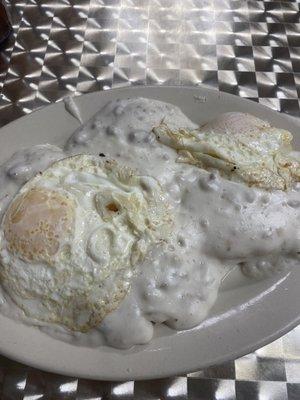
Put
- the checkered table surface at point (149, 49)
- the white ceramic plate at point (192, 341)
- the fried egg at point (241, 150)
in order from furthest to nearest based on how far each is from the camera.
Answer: the checkered table surface at point (149, 49), the fried egg at point (241, 150), the white ceramic plate at point (192, 341)

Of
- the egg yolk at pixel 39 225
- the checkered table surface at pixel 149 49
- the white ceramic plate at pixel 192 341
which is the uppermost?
the egg yolk at pixel 39 225

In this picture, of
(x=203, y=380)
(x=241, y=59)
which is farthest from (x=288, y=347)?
(x=241, y=59)

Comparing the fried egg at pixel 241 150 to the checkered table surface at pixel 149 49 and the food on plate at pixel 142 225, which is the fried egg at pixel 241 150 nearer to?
the food on plate at pixel 142 225

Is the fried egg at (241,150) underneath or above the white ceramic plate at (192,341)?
above

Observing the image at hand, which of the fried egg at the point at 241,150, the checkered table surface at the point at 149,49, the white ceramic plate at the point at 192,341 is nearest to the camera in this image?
the white ceramic plate at the point at 192,341

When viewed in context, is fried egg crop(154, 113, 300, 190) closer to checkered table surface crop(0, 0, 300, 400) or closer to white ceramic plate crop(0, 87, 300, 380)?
white ceramic plate crop(0, 87, 300, 380)

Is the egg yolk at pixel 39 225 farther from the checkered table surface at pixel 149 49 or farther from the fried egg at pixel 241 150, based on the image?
the checkered table surface at pixel 149 49

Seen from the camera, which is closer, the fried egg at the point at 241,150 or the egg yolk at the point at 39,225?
the egg yolk at the point at 39,225

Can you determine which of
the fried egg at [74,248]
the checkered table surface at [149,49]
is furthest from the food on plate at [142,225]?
the checkered table surface at [149,49]

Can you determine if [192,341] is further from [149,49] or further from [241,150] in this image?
[149,49]
